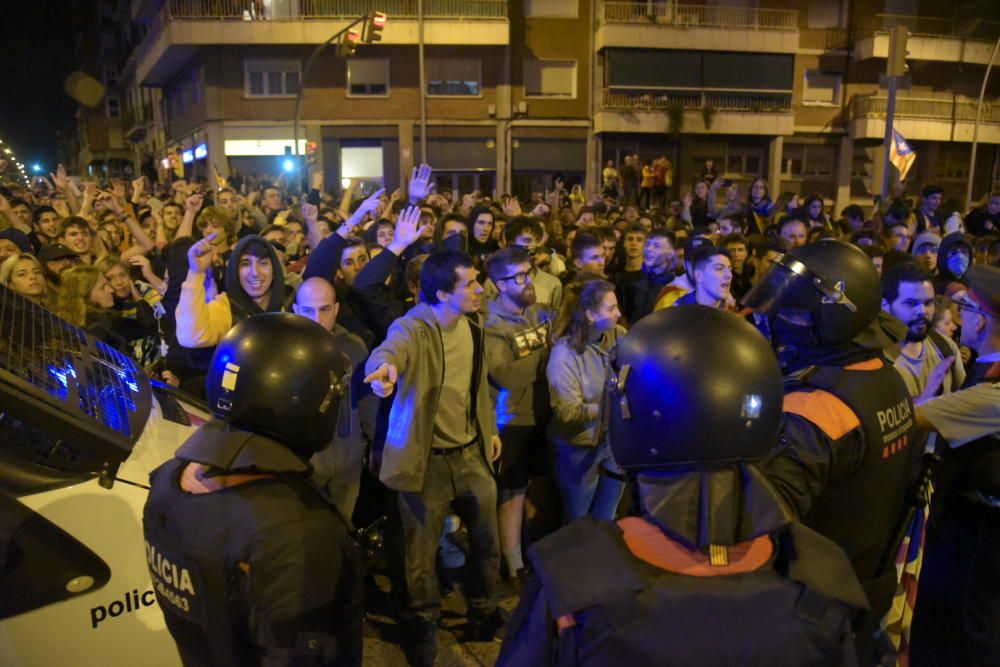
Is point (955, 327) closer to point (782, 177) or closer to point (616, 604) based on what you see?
point (616, 604)

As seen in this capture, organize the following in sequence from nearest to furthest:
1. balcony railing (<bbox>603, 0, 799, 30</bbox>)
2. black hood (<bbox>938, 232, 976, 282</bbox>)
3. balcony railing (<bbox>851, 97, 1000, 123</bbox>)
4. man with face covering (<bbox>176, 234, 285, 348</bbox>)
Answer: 1. man with face covering (<bbox>176, 234, 285, 348</bbox>)
2. black hood (<bbox>938, 232, 976, 282</bbox>)
3. balcony railing (<bbox>603, 0, 799, 30</bbox>)
4. balcony railing (<bbox>851, 97, 1000, 123</bbox>)

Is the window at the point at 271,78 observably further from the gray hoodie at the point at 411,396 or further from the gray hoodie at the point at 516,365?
the gray hoodie at the point at 411,396

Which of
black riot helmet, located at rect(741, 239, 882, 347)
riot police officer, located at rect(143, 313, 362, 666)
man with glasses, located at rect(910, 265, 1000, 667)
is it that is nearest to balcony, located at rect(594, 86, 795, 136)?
man with glasses, located at rect(910, 265, 1000, 667)

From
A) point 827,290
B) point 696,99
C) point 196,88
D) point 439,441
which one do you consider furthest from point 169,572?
point 196,88

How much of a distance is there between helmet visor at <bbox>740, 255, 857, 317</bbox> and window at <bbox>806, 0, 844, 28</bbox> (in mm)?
34559

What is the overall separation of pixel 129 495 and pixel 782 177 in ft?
112

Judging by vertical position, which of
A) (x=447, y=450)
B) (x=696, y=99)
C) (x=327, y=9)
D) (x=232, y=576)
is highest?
(x=327, y=9)

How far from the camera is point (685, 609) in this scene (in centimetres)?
132

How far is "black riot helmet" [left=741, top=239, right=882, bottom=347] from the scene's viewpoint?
2354 millimetres

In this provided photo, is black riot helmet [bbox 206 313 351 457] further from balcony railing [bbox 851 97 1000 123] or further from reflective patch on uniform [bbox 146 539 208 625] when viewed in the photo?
balcony railing [bbox 851 97 1000 123]

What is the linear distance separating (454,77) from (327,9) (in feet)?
17.7

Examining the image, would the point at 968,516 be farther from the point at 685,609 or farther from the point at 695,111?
the point at 695,111

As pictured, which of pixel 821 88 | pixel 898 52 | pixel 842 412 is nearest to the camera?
pixel 842 412

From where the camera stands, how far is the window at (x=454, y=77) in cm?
2920
